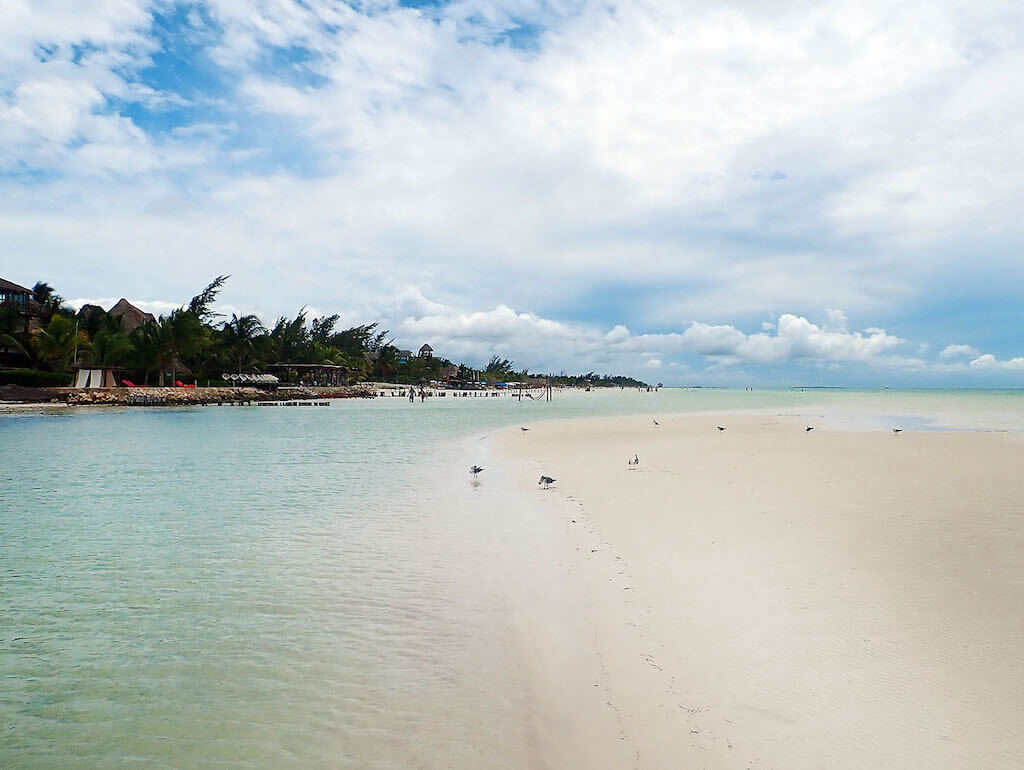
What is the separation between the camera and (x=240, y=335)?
64312 mm

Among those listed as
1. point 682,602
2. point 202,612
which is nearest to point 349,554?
point 202,612

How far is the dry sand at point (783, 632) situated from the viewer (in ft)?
11.6

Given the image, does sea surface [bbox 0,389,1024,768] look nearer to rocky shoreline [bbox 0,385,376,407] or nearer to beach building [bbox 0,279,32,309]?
rocky shoreline [bbox 0,385,376,407]

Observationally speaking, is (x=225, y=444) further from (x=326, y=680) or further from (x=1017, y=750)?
(x=1017, y=750)

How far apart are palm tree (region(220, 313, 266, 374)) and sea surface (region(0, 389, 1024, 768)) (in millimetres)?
54305

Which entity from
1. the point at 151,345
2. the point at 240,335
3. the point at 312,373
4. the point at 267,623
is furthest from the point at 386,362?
the point at 267,623

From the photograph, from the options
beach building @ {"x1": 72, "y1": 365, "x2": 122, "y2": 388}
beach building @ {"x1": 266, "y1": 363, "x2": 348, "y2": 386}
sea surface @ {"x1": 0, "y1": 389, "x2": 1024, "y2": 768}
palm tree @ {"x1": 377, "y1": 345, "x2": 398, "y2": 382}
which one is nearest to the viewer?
sea surface @ {"x1": 0, "y1": 389, "x2": 1024, "y2": 768}

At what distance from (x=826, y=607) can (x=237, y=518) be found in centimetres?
846

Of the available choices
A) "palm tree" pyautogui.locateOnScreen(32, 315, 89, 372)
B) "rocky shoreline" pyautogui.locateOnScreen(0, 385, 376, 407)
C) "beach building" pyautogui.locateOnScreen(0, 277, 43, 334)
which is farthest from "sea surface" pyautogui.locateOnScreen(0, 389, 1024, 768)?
"beach building" pyautogui.locateOnScreen(0, 277, 43, 334)

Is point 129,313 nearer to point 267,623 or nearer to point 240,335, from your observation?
point 240,335

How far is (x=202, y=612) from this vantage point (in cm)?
590

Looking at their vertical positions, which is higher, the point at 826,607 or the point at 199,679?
the point at 826,607

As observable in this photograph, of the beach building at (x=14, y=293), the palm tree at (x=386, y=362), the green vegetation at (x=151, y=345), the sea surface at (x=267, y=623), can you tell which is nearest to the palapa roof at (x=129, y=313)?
the green vegetation at (x=151, y=345)

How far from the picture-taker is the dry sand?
352 cm
